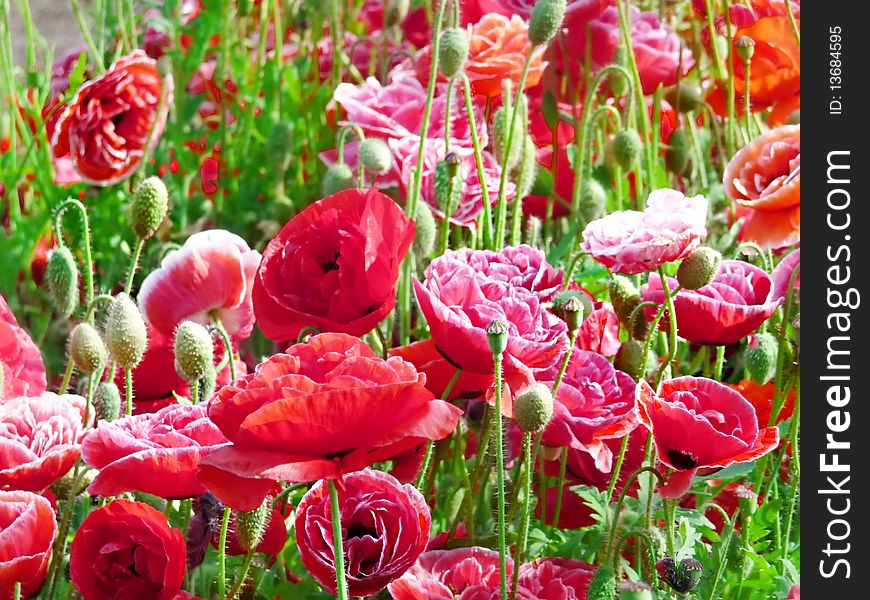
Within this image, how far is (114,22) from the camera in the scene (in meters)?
2.12

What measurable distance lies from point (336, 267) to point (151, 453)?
236 mm

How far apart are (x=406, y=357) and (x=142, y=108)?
0.87m

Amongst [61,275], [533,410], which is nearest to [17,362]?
[61,275]

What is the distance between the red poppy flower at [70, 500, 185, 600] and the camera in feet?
2.76

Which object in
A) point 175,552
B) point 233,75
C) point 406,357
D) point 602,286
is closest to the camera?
point 175,552

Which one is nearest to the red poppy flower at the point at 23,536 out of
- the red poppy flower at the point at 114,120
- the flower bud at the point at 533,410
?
the flower bud at the point at 533,410

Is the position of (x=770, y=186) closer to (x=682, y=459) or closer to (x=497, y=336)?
(x=682, y=459)

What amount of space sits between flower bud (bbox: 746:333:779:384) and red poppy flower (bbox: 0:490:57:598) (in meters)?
0.58

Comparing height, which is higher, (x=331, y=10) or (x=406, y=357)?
(x=331, y=10)

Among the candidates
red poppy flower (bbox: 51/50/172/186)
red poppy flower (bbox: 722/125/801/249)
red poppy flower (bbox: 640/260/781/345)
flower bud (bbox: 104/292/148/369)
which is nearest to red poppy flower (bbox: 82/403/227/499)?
flower bud (bbox: 104/292/148/369)

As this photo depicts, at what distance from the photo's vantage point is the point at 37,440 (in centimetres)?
93

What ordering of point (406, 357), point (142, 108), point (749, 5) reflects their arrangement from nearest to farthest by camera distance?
point (406, 357), point (749, 5), point (142, 108)
